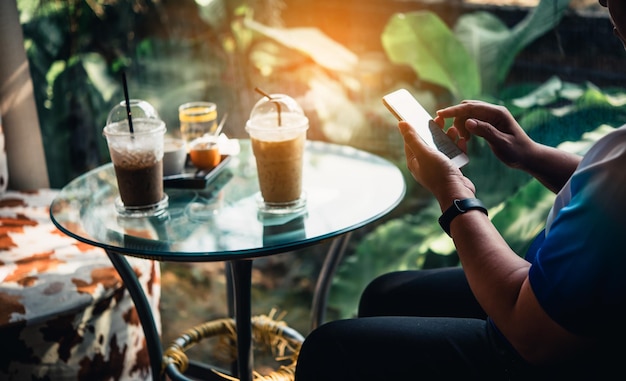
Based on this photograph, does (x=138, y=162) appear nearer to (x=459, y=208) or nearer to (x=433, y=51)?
(x=459, y=208)

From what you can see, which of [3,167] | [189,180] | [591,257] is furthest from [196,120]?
[591,257]

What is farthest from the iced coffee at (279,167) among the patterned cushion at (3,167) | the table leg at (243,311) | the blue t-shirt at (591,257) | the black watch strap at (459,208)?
the patterned cushion at (3,167)

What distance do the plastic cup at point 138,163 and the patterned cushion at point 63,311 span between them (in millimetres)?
260

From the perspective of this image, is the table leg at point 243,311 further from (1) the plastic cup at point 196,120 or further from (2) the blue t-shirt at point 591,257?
(2) the blue t-shirt at point 591,257

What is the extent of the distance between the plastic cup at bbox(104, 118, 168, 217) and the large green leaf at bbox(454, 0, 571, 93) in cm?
135

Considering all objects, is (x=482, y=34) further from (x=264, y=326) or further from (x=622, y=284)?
(x=622, y=284)

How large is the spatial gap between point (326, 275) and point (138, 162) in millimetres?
630

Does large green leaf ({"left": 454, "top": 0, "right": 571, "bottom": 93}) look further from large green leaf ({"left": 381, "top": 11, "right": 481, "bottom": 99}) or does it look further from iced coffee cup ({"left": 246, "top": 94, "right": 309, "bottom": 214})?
iced coffee cup ({"left": 246, "top": 94, "right": 309, "bottom": 214})

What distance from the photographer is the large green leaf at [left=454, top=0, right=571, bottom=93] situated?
7.47 ft

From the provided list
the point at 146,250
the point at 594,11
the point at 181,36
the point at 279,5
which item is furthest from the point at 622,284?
the point at 181,36

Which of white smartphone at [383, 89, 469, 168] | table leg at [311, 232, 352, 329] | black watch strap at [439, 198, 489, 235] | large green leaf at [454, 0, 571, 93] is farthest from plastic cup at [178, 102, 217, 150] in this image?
large green leaf at [454, 0, 571, 93]

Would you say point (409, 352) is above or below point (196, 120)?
below

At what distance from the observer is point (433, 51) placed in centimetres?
236

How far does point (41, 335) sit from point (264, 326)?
0.58 m
